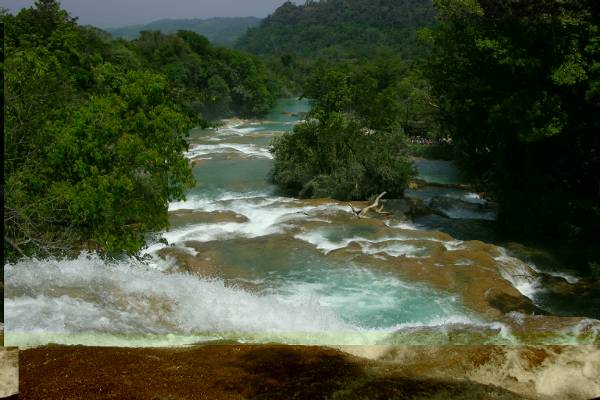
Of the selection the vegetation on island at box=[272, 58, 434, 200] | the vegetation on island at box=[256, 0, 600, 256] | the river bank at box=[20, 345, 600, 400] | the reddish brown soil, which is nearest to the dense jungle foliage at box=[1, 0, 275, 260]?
the reddish brown soil

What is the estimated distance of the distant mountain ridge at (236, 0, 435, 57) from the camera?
6169cm

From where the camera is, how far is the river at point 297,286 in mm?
8000

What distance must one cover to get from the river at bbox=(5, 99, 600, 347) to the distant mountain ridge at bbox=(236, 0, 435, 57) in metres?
16.5

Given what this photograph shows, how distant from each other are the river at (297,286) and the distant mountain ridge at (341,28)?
54.2ft

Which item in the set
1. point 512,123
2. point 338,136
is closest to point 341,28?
point 338,136

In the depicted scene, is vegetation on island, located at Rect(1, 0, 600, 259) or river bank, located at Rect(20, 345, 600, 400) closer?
river bank, located at Rect(20, 345, 600, 400)

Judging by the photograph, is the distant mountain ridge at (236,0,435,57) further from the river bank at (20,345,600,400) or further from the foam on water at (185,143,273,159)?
the river bank at (20,345,600,400)

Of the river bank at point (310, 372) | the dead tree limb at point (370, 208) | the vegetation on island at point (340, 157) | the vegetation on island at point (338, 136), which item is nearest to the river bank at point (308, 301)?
the river bank at point (310, 372)

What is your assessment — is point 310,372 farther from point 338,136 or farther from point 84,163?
point 338,136

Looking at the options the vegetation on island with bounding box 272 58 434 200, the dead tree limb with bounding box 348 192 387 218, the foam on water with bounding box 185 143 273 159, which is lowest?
the foam on water with bounding box 185 143 273 159

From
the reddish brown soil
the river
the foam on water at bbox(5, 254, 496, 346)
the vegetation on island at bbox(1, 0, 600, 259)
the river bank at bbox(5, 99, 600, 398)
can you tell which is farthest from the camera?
the vegetation on island at bbox(1, 0, 600, 259)

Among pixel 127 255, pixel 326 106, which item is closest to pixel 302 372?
pixel 127 255

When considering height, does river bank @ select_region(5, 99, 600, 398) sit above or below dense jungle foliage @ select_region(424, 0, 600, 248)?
below

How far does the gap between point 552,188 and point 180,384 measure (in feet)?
44.9
